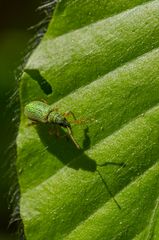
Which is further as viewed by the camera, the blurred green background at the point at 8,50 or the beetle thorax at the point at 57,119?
the blurred green background at the point at 8,50

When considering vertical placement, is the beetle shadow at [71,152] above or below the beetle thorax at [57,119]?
below

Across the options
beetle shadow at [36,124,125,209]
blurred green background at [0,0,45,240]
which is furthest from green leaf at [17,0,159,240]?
blurred green background at [0,0,45,240]

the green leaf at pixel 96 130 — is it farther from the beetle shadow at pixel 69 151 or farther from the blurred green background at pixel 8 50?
the blurred green background at pixel 8 50

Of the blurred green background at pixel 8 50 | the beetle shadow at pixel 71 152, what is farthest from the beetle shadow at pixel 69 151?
the blurred green background at pixel 8 50

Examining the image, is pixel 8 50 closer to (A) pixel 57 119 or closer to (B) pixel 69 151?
(A) pixel 57 119

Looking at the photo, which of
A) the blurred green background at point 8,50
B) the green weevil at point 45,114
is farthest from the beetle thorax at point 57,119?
the blurred green background at point 8,50

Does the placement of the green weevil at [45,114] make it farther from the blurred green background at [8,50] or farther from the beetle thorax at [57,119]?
the blurred green background at [8,50]

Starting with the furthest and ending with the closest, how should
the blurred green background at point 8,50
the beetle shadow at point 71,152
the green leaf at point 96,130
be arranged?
the blurred green background at point 8,50, the beetle shadow at point 71,152, the green leaf at point 96,130

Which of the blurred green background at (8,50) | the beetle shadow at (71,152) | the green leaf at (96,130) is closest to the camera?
the green leaf at (96,130)
